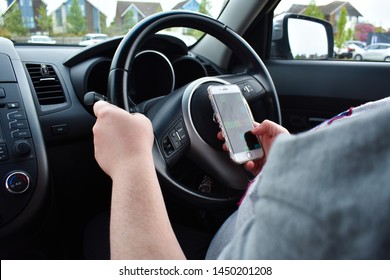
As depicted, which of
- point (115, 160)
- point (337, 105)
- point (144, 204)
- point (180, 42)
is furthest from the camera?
point (337, 105)

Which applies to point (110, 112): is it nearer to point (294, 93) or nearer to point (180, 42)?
point (180, 42)

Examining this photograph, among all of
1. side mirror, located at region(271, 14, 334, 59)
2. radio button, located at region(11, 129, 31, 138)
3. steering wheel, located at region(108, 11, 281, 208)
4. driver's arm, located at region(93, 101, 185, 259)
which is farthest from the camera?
side mirror, located at region(271, 14, 334, 59)

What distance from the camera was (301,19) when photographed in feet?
7.06

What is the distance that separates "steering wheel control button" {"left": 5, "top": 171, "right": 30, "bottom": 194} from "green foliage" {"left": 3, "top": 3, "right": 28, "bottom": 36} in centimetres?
63

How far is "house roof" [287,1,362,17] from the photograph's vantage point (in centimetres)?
193

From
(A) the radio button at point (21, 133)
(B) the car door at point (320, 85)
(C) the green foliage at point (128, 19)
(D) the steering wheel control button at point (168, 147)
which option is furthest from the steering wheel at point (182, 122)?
(B) the car door at point (320, 85)

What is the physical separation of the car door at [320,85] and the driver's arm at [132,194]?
1.30 metres

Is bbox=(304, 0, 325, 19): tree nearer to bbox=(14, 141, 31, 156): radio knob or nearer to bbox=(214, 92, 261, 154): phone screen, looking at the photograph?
bbox=(214, 92, 261, 154): phone screen

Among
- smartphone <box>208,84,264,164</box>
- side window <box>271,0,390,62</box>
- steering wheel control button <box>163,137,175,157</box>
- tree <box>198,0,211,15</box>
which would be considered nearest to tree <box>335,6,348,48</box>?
side window <box>271,0,390,62</box>

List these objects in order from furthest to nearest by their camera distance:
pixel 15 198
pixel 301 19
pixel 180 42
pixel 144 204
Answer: pixel 301 19 → pixel 180 42 → pixel 15 198 → pixel 144 204

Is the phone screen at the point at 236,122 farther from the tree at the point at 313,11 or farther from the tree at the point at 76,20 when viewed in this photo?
the tree at the point at 313,11

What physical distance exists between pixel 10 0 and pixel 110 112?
3.07 ft

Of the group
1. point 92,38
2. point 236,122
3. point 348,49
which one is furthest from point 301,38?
point 236,122
